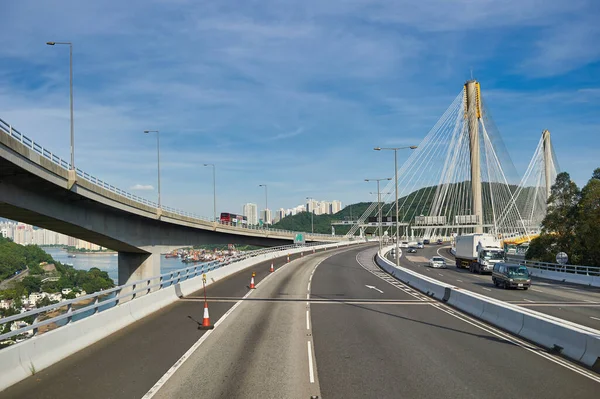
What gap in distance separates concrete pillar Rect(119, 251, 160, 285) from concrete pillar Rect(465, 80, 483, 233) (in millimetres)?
43195

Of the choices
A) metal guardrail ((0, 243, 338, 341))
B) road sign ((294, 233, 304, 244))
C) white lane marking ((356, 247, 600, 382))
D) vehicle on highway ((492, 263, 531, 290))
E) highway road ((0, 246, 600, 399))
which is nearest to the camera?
highway road ((0, 246, 600, 399))

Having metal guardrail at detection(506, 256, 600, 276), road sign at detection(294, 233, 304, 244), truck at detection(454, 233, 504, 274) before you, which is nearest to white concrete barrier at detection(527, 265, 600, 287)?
metal guardrail at detection(506, 256, 600, 276)

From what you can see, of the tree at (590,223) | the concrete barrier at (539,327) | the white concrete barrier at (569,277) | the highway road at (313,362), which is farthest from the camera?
the tree at (590,223)

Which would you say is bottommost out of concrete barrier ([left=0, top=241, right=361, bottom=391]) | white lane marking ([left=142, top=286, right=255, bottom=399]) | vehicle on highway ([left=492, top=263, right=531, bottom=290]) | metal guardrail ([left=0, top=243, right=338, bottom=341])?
vehicle on highway ([left=492, top=263, right=531, bottom=290])

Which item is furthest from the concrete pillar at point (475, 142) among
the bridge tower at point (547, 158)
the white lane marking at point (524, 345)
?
the white lane marking at point (524, 345)

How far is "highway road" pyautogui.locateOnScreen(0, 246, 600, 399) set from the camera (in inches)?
361

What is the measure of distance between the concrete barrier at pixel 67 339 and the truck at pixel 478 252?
34081mm

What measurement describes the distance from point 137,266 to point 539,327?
39.8 m

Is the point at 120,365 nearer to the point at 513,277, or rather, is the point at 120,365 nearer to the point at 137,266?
the point at 513,277

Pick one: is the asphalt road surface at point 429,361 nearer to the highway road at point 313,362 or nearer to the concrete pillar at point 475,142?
the highway road at point 313,362

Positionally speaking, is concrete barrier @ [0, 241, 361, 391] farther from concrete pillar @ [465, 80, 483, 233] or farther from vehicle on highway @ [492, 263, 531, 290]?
concrete pillar @ [465, 80, 483, 233]

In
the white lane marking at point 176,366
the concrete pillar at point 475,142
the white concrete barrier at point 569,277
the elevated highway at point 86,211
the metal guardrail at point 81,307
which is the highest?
the concrete pillar at point 475,142

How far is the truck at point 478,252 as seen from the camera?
46781 millimetres

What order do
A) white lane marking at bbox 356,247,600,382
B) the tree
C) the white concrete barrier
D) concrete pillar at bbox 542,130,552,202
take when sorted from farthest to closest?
concrete pillar at bbox 542,130,552,202
the tree
the white concrete barrier
white lane marking at bbox 356,247,600,382
